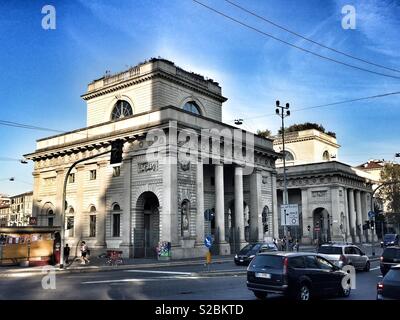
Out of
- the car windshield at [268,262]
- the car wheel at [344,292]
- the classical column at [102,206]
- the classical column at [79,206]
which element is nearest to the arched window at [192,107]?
the classical column at [102,206]

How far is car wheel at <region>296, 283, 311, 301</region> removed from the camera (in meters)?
13.1

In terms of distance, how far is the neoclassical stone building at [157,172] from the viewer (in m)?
37.2

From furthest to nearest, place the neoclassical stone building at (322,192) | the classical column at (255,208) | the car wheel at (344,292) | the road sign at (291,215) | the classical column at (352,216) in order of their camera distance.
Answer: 1. the classical column at (352,216)
2. the neoclassical stone building at (322,192)
3. the classical column at (255,208)
4. the road sign at (291,215)
5. the car wheel at (344,292)

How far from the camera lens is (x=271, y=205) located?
50.3m

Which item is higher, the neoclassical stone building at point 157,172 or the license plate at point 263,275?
the neoclassical stone building at point 157,172

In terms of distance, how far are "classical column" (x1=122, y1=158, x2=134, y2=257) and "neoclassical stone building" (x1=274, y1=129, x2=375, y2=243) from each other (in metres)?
29.4

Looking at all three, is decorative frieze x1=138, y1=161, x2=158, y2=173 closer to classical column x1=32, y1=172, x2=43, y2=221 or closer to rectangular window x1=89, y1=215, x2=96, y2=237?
rectangular window x1=89, y1=215, x2=96, y2=237

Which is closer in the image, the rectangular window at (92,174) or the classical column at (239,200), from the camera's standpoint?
the rectangular window at (92,174)

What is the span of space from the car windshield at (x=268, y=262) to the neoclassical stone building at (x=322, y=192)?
49353 millimetres

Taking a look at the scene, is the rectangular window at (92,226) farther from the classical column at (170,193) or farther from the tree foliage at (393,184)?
the tree foliage at (393,184)

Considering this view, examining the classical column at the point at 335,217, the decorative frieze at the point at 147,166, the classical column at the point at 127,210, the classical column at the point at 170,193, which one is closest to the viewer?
the classical column at the point at 170,193
